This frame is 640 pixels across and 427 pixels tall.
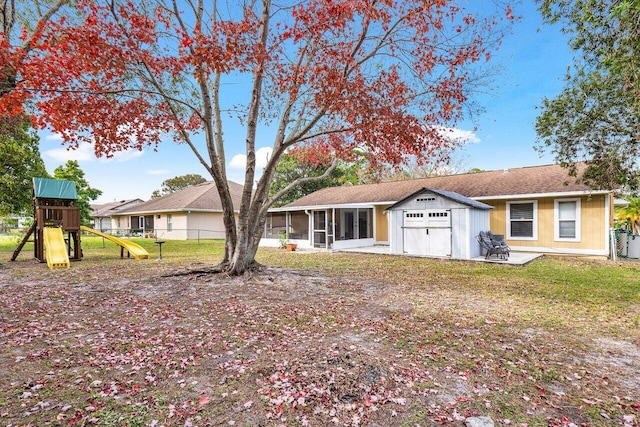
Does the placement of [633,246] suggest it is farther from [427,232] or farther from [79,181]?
[79,181]

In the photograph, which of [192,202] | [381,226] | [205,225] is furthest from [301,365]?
[205,225]

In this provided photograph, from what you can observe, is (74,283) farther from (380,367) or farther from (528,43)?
(528,43)

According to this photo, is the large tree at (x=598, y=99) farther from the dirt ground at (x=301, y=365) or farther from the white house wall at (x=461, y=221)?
the dirt ground at (x=301, y=365)

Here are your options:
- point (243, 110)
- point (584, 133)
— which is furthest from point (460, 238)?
point (243, 110)

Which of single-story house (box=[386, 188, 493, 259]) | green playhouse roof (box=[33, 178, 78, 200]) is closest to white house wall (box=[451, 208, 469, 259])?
single-story house (box=[386, 188, 493, 259])

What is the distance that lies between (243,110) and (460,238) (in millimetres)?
8672

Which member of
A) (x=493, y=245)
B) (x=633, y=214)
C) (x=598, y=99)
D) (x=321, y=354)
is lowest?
(x=321, y=354)

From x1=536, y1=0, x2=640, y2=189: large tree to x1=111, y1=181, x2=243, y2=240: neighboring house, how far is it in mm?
21569

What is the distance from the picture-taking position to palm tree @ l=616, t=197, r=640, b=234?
13734 millimetres

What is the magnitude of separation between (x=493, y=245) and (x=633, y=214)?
25.5ft

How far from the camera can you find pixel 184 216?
85.8ft

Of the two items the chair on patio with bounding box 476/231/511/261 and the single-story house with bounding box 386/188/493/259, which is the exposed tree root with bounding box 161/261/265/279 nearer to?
the single-story house with bounding box 386/188/493/259

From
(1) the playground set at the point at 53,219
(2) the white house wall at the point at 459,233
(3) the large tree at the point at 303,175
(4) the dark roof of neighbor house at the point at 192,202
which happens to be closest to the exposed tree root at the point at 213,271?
(1) the playground set at the point at 53,219

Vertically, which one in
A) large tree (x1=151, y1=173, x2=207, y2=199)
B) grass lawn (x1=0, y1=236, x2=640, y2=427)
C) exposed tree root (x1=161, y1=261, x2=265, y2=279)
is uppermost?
large tree (x1=151, y1=173, x2=207, y2=199)
